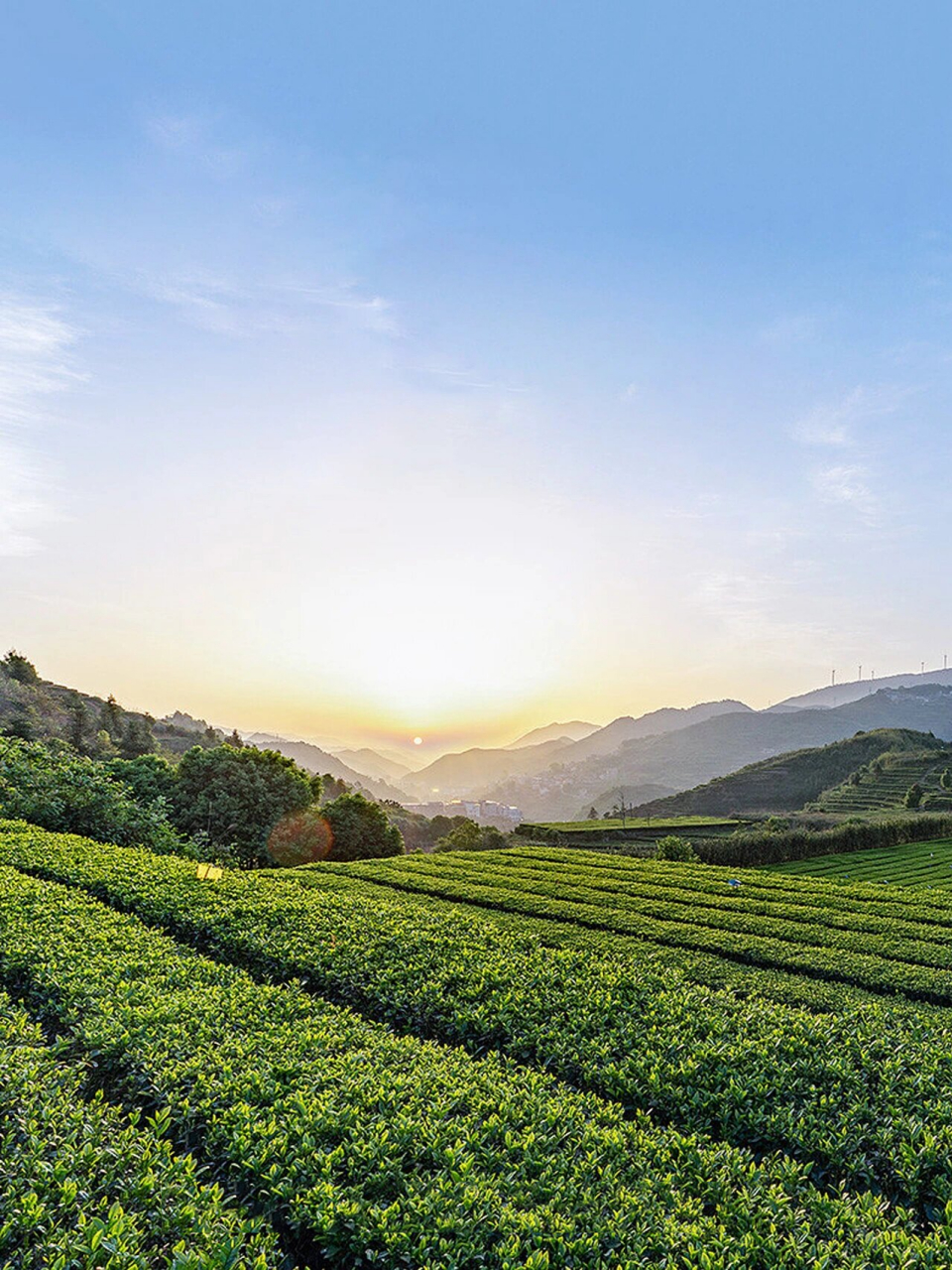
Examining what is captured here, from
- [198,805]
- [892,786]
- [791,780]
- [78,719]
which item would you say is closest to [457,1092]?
[198,805]

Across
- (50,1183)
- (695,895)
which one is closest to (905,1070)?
(50,1183)

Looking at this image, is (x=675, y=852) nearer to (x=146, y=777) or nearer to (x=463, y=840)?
(x=463, y=840)

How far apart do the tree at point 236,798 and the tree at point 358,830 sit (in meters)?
1.77

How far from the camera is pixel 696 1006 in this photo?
7.04 metres

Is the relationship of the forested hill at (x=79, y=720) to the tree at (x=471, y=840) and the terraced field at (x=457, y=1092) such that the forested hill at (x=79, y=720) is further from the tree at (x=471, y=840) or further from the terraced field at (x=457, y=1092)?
the terraced field at (x=457, y=1092)

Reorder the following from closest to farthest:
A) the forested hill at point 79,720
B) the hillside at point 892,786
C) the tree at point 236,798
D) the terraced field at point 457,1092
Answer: the terraced field at point 457,1092 < the tree at point 236,798 < the forested hill at point 79,720 < the hillside at point 892,786

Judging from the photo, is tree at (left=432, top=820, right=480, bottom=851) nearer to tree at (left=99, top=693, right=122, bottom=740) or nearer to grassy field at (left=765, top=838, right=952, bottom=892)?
grassy field at (left=765, top=838, right=952, bottom=892)

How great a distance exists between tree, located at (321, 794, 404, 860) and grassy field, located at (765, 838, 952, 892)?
1691 cm

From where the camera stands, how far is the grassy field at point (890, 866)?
1275 inches

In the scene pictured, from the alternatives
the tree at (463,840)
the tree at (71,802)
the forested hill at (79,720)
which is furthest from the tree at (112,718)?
the tree at (71,802)

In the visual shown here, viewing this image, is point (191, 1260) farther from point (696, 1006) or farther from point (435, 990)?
point (696, 1006)

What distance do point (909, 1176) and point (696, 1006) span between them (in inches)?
98.1

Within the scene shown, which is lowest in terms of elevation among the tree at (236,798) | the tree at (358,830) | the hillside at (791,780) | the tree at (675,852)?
the hillside at (791,780)

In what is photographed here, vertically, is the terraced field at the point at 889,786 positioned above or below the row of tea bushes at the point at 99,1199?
below
